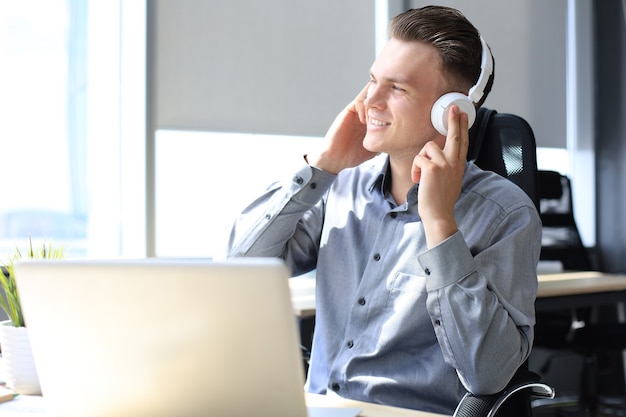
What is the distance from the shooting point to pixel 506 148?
68.9 inches

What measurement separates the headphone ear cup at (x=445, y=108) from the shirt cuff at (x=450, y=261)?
10.4 inches

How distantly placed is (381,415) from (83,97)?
270 centimetres

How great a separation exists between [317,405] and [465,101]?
690mm

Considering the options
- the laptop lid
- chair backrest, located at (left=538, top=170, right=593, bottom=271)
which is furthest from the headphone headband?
chair backrest, located at (left=538, top=170, right=593, bottom=271)

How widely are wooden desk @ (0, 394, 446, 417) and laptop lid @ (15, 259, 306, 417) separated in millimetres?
232

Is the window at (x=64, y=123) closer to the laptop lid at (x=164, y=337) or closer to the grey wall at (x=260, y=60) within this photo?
the grey wall at (x=260, y=60)

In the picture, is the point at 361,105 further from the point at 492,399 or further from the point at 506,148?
the point at 492,399

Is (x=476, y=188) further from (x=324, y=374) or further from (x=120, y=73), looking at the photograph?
(x=120, y=73)

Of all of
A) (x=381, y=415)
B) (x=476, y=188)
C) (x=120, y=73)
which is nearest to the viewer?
(x=381, y=415)

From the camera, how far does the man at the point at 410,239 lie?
137 cm

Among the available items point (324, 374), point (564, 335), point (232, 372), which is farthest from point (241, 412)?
point (564, 335)

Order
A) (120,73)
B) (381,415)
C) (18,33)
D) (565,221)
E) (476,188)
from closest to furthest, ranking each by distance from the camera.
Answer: (381,415), (476,188), (120,73), (18,33), (565,221)

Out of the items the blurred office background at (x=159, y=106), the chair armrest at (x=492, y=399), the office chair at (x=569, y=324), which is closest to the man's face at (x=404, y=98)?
the chair armrest at (x=492, y=399)

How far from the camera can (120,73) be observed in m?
3.28
